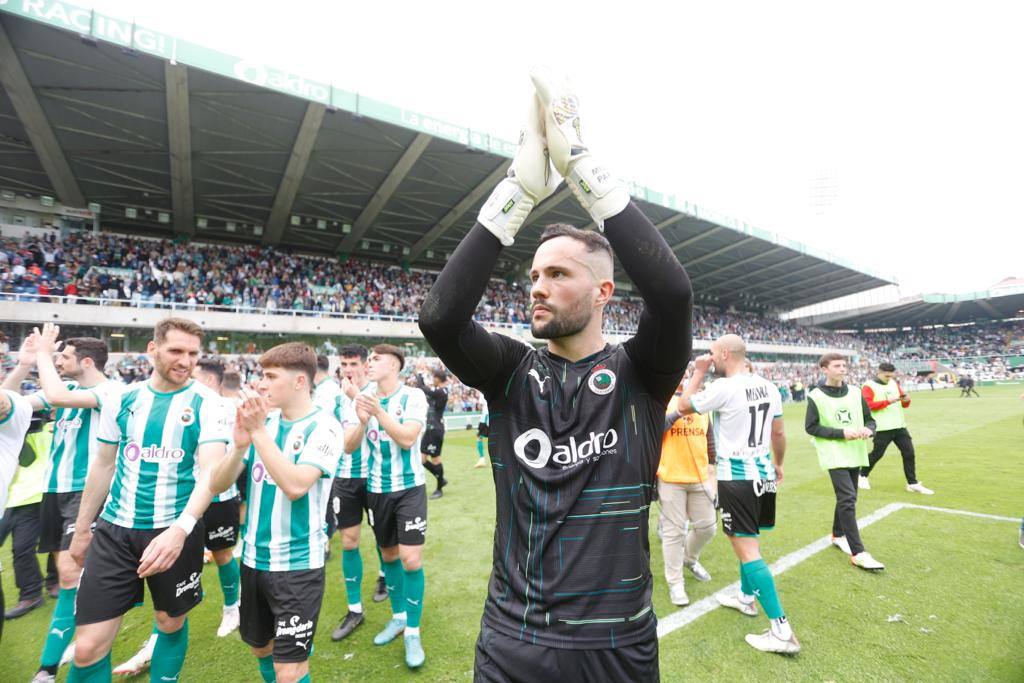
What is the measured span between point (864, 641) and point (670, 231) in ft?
89.8

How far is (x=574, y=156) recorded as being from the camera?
5.35ft

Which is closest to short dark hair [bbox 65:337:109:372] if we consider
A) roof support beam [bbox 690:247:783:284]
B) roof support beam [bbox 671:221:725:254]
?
roof support beam [bbox 671:221:725:254]

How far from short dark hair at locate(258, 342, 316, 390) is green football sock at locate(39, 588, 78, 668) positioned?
253 centimetres

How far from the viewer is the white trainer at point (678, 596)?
167 inches

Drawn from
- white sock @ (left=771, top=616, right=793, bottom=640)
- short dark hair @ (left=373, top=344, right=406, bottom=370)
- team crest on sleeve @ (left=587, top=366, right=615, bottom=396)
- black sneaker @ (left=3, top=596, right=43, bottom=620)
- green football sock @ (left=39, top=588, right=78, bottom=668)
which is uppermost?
short dark hair @ (left=373, top=344, right=406, bottom=370)

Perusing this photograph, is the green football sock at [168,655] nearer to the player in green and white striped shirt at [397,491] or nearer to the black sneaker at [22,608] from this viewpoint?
the player in green and white striped shirt at [397,491]

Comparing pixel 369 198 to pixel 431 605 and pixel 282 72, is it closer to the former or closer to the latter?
pixel 282 72

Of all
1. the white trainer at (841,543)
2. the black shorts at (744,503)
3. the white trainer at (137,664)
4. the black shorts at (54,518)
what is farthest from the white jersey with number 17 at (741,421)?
the black shorts at (54,518)

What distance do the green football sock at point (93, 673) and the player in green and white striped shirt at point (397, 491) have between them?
69.5 inches

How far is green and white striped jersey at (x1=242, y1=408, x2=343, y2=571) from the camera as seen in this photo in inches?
107

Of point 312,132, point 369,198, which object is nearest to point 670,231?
point 369,198

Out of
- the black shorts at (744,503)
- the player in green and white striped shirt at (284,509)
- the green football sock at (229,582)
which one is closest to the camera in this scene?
the player in green and white striped shirt at (284,509)

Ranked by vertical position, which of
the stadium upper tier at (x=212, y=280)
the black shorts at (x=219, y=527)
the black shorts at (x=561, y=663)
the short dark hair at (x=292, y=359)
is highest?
the stadium upper tier at (x=212, y=280)

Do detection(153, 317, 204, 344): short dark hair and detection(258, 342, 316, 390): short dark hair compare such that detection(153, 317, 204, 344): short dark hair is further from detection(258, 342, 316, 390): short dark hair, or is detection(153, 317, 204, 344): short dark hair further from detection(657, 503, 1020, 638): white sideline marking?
detection(657, 503, 1020, 638): white sideline marking
